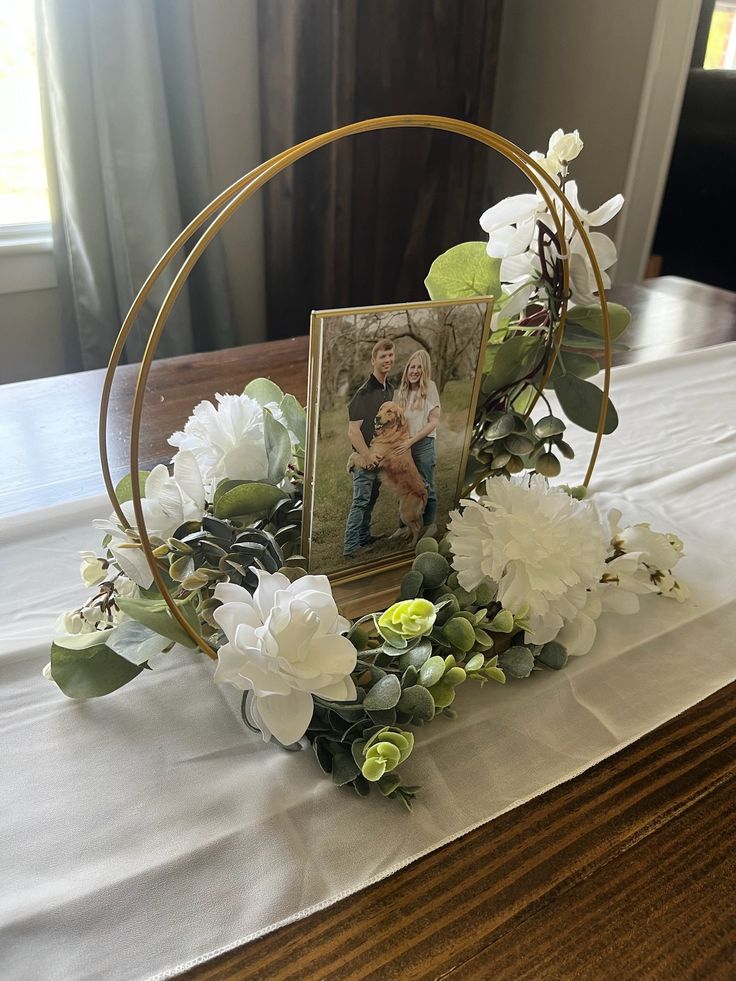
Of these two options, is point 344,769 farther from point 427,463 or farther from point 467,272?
point 467,272

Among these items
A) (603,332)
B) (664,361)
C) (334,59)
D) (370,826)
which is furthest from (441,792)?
(334,59)

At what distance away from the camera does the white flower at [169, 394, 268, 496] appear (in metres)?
0.57

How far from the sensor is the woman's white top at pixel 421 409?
567mm

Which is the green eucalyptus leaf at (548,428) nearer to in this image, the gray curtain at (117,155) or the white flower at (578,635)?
the white flower at (578,635)

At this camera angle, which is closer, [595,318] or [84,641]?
[84,641]

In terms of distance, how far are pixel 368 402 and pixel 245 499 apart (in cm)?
11

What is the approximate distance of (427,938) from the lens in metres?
0.41

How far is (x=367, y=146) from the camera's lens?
2.16m

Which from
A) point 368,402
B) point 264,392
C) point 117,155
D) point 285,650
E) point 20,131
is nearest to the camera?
point 285,650

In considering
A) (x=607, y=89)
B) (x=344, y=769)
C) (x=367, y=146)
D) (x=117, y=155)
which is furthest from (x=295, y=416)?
(x=607, y=89)

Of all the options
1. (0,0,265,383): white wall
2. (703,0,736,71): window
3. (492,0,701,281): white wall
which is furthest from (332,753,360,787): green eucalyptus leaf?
(703,0,736,71): window

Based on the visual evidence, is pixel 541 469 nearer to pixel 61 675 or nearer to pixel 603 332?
pixel 603 332

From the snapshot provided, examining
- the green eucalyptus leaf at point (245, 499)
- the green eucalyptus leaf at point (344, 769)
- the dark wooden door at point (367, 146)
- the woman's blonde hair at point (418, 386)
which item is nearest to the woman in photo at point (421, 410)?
the woman's blonde hair at point (418, 386)

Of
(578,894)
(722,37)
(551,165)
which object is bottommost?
(578,894)
